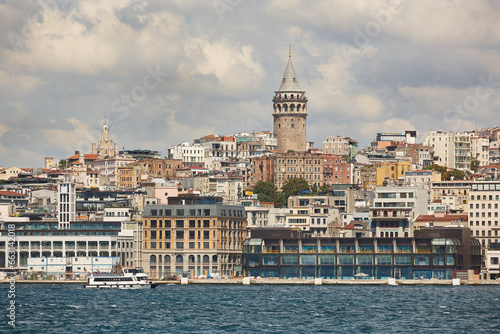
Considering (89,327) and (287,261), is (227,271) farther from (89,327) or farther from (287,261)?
(89,327)

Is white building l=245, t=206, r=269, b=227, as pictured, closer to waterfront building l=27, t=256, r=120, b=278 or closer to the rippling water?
waterfront building l=27, t=256, r=120, b=278

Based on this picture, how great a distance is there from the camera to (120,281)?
144 m

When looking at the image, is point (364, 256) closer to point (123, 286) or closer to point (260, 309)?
point (123, 286)

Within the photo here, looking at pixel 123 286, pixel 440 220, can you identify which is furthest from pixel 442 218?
pixel 123 286

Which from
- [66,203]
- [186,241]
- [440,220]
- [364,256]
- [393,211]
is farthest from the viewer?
[66,203]

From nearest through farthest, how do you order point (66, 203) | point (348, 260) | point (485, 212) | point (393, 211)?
1. point (348, 260)
2. point (393, 211)
3. point (485, 212)
4. point (66, 203)

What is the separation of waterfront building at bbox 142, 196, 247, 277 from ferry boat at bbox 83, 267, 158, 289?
16.0m

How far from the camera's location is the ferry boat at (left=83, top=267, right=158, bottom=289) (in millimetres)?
143750

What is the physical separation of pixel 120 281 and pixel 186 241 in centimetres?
2007

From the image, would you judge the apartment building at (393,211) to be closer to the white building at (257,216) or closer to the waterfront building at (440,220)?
the waterfront building at (440,220)

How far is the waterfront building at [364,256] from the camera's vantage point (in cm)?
15288

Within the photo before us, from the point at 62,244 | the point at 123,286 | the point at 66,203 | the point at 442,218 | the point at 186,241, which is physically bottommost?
the point at 123,286

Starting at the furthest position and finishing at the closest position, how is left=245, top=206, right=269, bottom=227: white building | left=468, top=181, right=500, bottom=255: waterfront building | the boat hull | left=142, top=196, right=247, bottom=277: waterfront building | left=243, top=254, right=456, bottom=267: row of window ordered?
left=245, top=206, right=269, bottom=227: white building
left=468, top=181, right=500, bottom=255: waterfront building
left=142, top=196, right=247, bottom=277: waterfront building
left=243, top=254, right=456, bottom=267: row of window
the boat hull

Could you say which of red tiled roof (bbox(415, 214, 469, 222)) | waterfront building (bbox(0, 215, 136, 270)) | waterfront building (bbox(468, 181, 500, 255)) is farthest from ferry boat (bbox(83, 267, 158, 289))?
waterfront building (bbox(468, 181, 500, 255))
